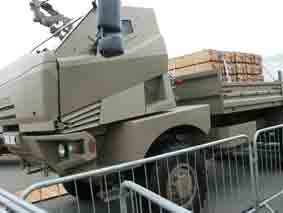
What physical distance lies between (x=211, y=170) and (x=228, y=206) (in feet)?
3.68

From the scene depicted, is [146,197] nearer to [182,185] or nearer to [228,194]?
[182,185]

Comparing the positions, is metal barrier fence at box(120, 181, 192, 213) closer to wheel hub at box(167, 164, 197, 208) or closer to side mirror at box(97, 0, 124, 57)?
wheel hub at box(167, 164, 197, 208)

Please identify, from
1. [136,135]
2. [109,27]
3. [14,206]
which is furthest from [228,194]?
[14,206]

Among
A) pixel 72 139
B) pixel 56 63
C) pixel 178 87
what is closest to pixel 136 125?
pixel 72 139

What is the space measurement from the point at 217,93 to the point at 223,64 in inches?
71.0

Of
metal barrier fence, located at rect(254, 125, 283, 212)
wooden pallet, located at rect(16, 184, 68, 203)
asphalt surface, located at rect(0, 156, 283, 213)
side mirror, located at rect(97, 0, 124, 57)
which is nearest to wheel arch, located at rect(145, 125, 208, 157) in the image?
asphalt surface, located at rect(0, 156, 283, 213)

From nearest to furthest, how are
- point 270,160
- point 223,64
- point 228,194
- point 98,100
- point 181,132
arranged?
1. point 98,100
2. point 181,132
3. point 228,194
4. point 270,160
5. point 223,64

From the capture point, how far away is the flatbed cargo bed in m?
5.43

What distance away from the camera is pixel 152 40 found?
4586 mm

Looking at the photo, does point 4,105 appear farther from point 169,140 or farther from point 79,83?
point 169,140

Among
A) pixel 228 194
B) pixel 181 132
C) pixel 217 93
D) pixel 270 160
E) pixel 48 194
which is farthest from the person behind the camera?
pixel 270 160

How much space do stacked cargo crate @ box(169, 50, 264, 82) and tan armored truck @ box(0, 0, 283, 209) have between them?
2212 millimetres

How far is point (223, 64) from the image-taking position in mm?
7008

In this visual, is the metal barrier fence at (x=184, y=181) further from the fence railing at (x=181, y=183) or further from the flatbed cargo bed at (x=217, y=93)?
the flatbed cargo bed at (x=217, y=93)
